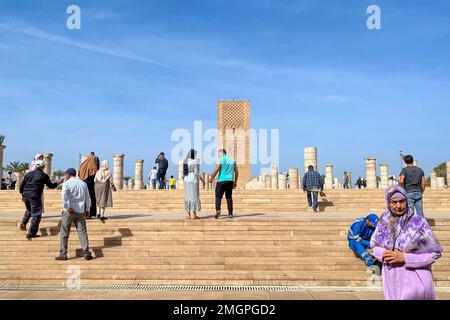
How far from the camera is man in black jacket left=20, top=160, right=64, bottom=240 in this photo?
6.53m

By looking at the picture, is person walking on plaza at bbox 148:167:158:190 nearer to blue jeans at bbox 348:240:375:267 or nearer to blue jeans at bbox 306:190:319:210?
blue jeans at bbox 306:190:319:210

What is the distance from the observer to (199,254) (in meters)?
5.91

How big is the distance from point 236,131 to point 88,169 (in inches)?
970

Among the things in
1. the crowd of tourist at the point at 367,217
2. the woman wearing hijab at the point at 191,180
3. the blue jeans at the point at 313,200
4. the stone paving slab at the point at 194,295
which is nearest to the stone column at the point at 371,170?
the blue jeans at the point at 313,200

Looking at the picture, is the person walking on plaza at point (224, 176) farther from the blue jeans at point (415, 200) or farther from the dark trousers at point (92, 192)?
the blue jeans at point (415, 200)

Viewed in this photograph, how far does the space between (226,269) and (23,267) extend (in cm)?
314

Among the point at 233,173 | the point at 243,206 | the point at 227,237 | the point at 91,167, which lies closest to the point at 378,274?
the point at 227,237

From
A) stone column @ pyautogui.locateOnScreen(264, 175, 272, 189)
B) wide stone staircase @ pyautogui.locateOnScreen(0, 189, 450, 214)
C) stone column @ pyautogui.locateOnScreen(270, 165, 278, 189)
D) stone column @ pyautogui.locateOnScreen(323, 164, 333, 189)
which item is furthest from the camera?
stone column @ pyautogui.locateOnScreen(264, 175, 272, 189)

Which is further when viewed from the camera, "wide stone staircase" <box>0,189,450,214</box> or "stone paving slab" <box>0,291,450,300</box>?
"wide stone staircase" <box>0,189,450,214</box>

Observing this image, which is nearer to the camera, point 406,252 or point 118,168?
point 406,252

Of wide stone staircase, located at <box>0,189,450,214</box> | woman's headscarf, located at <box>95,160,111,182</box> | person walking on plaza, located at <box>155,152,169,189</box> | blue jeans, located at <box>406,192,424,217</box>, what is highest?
person walking on plaza, located at <box>155,152,169,189</box>

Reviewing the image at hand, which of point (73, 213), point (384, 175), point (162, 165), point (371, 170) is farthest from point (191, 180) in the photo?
point (384, 175)

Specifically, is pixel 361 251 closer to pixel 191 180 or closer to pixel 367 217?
pixel 367 217

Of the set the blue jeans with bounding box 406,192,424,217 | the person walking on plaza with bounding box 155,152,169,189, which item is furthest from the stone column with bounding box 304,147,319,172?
the blue jeans with bounding box 406,192,424,217
